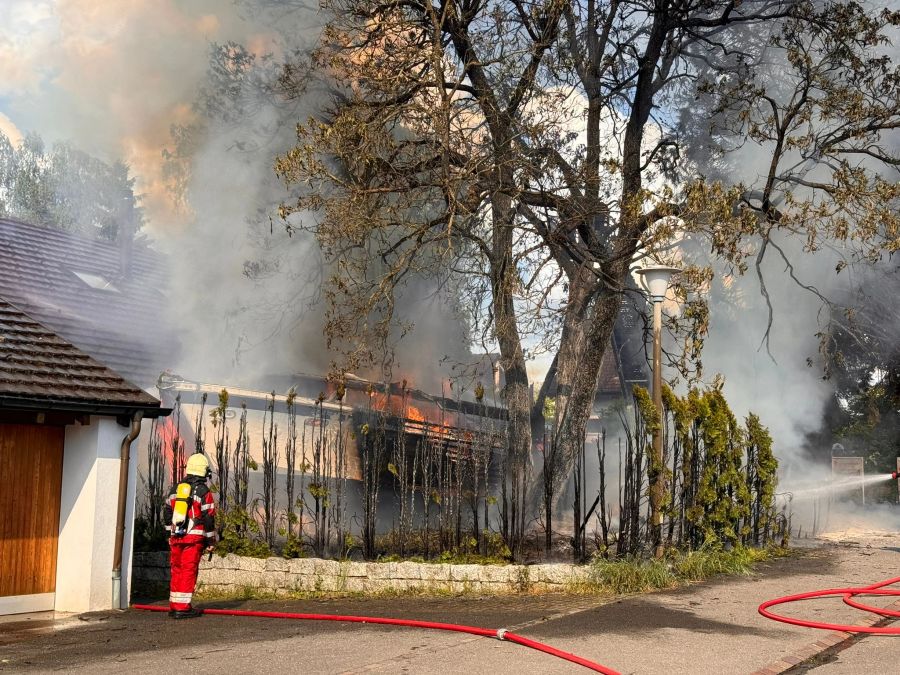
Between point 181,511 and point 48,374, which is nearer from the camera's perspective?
point 181,511

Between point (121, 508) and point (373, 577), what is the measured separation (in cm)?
291

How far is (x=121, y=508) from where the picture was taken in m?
10.5

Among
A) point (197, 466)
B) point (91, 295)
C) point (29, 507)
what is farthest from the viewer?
point (91, 295)

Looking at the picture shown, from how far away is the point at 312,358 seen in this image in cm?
1936

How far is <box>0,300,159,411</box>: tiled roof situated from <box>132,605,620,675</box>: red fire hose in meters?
2.37

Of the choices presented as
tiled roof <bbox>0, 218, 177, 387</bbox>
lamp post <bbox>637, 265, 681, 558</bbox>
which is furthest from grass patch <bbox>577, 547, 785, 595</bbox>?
tiled roof <bbox>0, 218, 177, 387</bbox>

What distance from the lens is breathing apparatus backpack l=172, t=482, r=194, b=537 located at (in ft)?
31.2

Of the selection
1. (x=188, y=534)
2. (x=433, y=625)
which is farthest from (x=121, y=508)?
(x=433, y=625)

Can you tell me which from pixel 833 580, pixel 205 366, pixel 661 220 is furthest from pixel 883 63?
pixel 205 366

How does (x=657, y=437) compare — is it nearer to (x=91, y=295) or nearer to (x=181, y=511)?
(x=181, y=511)

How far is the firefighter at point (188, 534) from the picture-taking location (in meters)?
9.49

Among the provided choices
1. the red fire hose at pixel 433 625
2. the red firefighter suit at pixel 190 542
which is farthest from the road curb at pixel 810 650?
the red firefighter suit at pixel 190 542

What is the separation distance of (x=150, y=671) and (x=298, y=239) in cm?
1215

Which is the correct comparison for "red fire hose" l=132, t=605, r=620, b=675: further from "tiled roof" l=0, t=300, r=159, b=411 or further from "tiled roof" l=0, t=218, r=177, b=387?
"tiled roof" l=0, t=218, r=177, b=387
